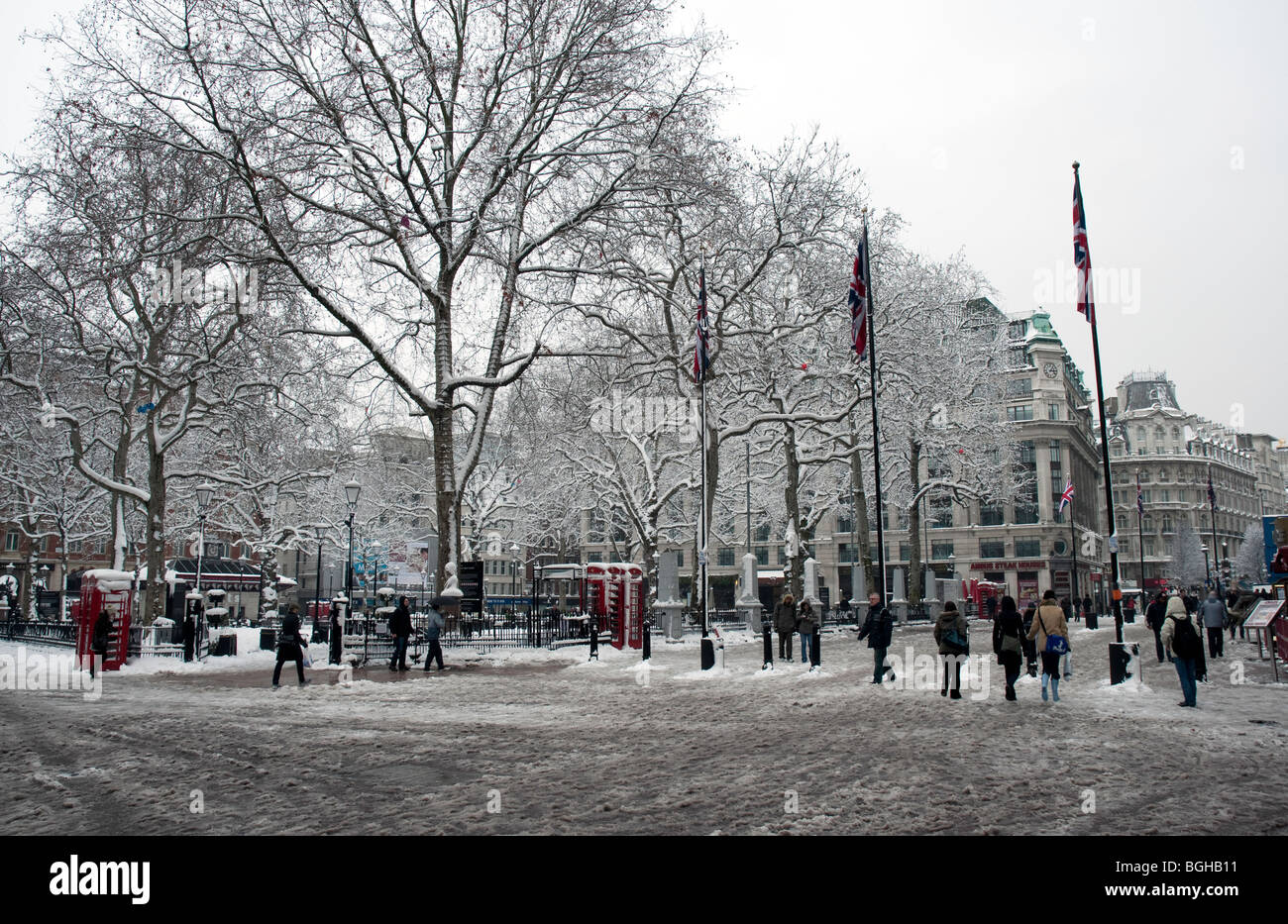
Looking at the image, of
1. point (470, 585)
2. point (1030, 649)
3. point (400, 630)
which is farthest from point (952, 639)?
point (470, 585)

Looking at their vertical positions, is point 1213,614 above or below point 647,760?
above

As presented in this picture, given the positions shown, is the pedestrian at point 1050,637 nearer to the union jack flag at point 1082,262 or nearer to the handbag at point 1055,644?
the handbag at point 1055,644

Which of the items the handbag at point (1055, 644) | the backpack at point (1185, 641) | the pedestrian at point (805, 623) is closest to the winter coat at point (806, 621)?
the pedestrian at point (805, 623)

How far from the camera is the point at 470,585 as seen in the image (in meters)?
27.0

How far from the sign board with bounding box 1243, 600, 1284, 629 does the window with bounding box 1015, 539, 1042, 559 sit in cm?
5551

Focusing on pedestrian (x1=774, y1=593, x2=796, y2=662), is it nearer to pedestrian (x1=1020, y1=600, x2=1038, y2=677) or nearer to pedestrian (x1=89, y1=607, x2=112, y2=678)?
pedestrian (x1=1020, y1=600, x2=1038, y2=677)

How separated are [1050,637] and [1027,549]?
65394mm

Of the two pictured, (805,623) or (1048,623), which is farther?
(805,623)

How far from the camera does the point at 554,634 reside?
30.5 metres

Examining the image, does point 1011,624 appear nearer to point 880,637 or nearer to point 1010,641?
point 1010,641

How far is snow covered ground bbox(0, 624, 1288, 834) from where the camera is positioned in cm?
703

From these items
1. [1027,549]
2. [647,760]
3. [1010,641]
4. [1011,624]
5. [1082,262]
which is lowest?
[647,760]

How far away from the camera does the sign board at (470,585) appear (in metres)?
26.7
